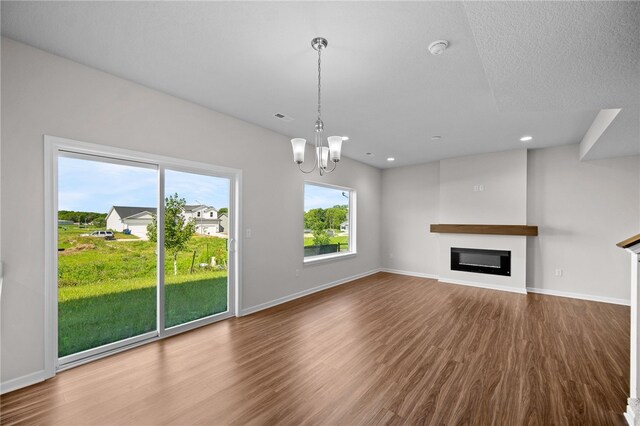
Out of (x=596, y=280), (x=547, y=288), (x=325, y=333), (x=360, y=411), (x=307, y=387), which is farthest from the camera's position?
(x=547, y=288)

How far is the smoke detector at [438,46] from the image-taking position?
206 centimetres

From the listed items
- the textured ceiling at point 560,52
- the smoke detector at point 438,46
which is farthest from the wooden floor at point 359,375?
the smoke detector at point 438,46

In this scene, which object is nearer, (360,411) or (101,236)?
(360,411)

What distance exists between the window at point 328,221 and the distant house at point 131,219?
270 cm

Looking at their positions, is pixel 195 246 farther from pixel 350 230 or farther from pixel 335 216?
pixel 350 230

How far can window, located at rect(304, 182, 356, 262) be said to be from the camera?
5387 mm

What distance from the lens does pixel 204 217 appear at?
3623 millimetres

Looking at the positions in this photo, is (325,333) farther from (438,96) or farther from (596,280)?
(596,280)

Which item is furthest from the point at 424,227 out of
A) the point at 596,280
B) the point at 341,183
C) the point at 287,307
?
the point at 287,307

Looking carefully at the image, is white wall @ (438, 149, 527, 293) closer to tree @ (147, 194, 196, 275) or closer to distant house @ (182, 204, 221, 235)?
distant house @ (182, 204, 221, 235)

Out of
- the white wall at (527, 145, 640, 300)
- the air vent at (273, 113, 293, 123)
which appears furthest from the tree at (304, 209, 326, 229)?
the white wall at (527, 145, 640, 300)

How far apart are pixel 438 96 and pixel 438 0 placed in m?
1.48

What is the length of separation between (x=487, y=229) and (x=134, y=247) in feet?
19.3

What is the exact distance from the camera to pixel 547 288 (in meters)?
5.08
